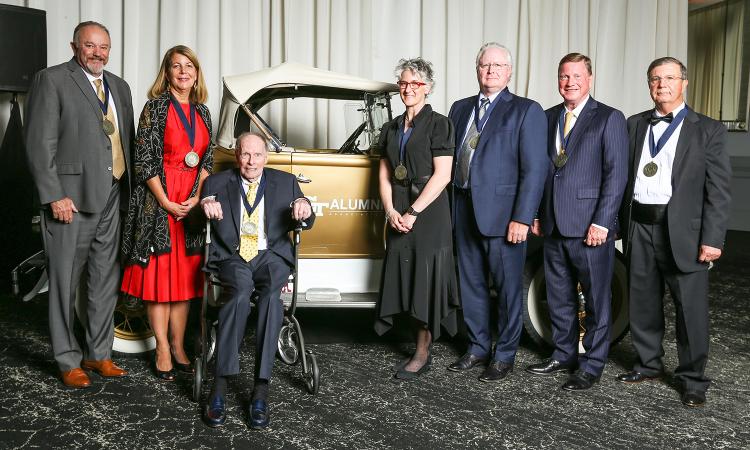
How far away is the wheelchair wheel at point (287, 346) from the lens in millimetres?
3650

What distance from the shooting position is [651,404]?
329 centimetres

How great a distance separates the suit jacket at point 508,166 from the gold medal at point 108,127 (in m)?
1.81

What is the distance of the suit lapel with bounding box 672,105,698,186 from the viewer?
10.7 feet

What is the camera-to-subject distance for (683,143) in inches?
129

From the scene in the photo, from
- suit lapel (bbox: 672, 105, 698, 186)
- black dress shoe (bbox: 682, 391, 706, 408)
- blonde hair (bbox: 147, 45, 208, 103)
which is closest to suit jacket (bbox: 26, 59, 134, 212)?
blonde hair (bbox: 147, 45, 208, 103)

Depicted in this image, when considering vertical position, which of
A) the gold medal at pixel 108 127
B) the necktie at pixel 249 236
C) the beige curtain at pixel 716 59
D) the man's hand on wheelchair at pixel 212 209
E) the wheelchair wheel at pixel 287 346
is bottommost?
the wheelchair wheel at pixel 287 346

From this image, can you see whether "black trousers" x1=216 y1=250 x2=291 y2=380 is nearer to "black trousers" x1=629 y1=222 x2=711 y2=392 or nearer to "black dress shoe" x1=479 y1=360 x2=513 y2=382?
"black dress shoe" x1=479 y1=360 x2=513 y2=382

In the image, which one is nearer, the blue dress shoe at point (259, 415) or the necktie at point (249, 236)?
the blue dress shoe at point (259, 415)

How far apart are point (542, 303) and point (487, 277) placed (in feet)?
1.96

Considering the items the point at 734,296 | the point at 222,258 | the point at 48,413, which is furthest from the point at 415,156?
the point at 734,296

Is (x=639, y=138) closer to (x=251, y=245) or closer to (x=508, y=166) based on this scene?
(x=508, y=166)

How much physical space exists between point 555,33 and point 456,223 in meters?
4.37

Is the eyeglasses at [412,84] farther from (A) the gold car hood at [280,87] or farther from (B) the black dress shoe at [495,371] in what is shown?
(B) the black dress shoe at [495,371]

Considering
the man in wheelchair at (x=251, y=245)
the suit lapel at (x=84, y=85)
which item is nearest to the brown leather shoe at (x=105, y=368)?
the man in wheelchair at (x=251, y=245)
